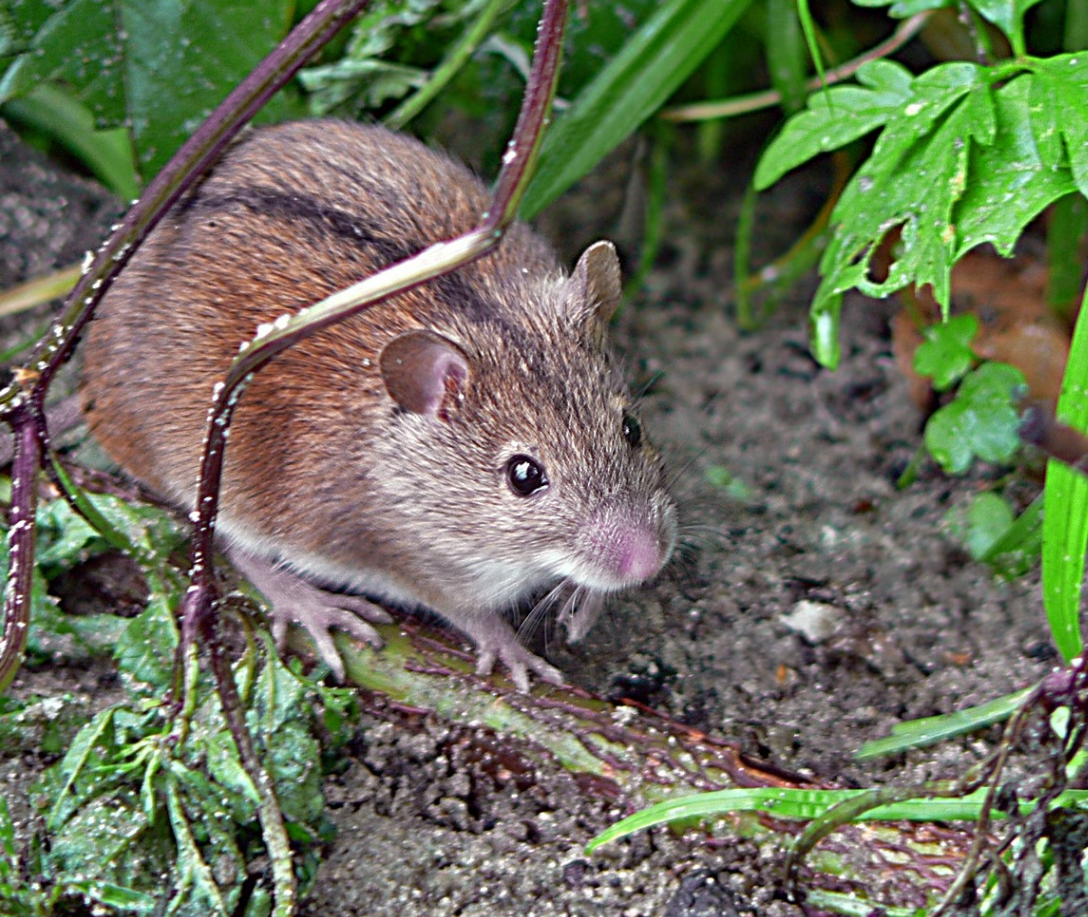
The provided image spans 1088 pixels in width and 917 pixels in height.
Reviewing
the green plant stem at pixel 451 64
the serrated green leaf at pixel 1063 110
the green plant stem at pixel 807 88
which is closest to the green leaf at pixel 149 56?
the green plant stem at pixel 451 64

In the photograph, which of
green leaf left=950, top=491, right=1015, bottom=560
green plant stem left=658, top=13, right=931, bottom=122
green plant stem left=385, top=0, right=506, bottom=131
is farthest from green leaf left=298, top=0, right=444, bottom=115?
green leaf left=950, top=491, right=1015, bottom=560

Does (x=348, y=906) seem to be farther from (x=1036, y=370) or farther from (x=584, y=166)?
(x=1036, y=370)

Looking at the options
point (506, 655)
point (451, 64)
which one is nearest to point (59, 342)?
point (506, 655)

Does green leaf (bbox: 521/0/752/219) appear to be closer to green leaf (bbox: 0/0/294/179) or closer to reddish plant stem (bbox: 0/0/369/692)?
green leaf (bbox: 0/0/294/179)

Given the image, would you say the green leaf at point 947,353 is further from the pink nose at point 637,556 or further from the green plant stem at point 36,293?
the green plant stem at point 36,293

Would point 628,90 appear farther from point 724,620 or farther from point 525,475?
point 724,620

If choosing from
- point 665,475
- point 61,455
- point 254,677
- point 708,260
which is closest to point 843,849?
point 665,475
